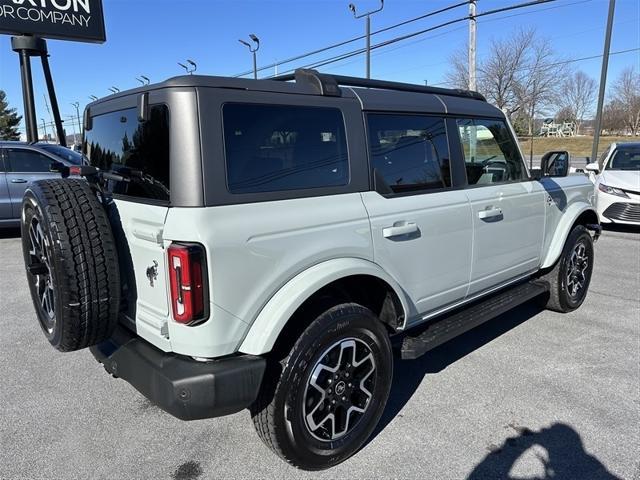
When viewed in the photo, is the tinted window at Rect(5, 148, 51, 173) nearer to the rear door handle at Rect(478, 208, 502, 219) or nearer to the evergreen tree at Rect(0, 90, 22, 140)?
the rear door handle at Rect(478, 208, 502, 219)

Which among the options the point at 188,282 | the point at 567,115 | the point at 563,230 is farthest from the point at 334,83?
the point at 567,115

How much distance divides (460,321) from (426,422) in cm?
77

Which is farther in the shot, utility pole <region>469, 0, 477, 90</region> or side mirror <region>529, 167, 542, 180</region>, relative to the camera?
utility pole <region>469, 0, 477, 90</region>

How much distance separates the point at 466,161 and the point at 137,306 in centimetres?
236

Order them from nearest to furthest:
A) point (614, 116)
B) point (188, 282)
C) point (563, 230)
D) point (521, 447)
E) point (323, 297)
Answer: point (188, 282), point (323, 297), point (521, 447), point (563, 230), point (614, 116)

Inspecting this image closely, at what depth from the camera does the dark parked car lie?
8539 millimetres

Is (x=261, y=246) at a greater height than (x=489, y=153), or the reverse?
(x=489, y=153)

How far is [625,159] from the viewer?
9.45 meters

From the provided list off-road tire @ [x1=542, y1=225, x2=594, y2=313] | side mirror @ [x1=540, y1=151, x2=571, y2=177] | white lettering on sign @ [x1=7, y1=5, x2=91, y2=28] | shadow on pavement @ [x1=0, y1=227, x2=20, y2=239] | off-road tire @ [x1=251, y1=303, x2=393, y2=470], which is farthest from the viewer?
white lettering on sign @ [x1=7, y1=5, x2=91, y2=28]

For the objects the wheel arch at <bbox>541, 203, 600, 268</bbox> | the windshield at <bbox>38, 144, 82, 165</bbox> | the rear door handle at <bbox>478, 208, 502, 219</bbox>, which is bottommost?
the wheel arch at <bbox>541, 203, 600, 268</bbox>

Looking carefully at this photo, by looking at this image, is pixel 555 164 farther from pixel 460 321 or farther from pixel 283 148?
pixel 283 148

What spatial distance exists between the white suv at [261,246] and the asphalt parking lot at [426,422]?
368mm

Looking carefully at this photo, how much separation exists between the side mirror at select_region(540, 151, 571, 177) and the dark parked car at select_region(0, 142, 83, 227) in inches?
309

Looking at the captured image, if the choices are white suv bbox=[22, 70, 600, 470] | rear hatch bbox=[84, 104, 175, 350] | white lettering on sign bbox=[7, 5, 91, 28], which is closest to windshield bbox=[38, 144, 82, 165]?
white lettering on sign bbox=[7, 5, 91, 28]
